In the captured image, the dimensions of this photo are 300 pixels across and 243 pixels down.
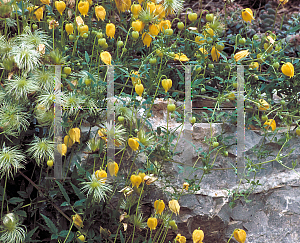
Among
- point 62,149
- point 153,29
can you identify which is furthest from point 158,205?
point 153,29

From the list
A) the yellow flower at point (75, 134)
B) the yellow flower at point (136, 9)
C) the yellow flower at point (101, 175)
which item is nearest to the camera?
the yellow flower at point (101, 175)

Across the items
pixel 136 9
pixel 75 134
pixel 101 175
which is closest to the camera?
pixel 101 175

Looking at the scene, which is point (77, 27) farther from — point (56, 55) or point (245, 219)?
point (245, 219)

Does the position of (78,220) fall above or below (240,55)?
below

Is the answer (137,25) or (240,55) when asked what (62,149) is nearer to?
(137,25)

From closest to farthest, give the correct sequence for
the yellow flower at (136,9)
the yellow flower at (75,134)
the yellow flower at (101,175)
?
the yellow flower at (101,175)
the yellow flower at (75,134)
the yellow flower at (136,9)

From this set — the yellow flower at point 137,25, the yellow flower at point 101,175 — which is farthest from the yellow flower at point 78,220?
the yellow flower at point 137,25

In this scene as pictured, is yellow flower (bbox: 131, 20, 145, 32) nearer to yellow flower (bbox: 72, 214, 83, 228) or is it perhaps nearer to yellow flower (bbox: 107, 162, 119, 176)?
yellow flower (bbox: 107, 162, 119, 176)

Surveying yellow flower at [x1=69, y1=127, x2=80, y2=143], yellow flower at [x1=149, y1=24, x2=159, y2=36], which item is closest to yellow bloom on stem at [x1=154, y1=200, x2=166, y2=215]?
yellow flower at [x1=69, y1=127, x2=80, y2=143]

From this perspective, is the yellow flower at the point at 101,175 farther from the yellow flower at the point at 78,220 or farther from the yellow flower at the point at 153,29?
the yellow flower at the point at 153,29

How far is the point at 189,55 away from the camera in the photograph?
53.3 inches

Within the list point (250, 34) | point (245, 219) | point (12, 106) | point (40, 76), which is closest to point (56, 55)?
point (40, 76)

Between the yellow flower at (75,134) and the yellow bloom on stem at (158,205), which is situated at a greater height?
the yellow flower at (75,134)

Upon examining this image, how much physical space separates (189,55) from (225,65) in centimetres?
17
